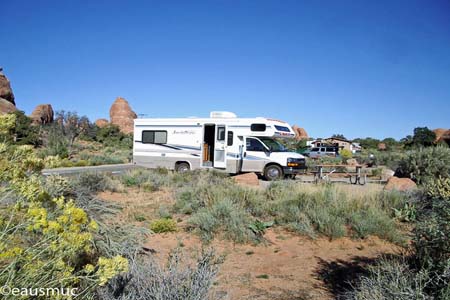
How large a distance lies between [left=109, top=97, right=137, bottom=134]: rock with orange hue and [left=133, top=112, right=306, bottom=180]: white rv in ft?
183

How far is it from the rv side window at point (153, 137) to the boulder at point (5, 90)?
124 feet

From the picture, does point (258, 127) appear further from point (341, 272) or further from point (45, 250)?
point (45, 250)

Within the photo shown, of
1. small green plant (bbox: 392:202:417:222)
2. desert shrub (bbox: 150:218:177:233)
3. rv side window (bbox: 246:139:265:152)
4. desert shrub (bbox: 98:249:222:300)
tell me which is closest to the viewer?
desert shrub (bbox: 98:249:222:300)

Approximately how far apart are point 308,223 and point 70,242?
533cm

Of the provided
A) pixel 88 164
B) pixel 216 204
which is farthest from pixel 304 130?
pixel 216 204

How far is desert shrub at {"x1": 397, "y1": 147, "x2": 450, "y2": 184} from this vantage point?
12.5 meters

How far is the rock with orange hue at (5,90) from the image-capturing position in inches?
1734

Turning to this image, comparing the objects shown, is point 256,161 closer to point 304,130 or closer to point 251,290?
point 251,290

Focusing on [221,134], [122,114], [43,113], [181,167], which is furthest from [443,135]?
[43,113]

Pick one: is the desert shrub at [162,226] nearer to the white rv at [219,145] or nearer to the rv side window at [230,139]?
the white rv at [219,145]

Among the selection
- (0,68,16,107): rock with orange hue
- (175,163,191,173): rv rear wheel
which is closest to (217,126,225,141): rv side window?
(175,163,191,173): rv rear wheel

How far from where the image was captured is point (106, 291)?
2.55 meters

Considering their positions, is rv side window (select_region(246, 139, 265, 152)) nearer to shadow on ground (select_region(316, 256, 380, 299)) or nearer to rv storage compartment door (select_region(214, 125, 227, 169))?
rv storage compartment door (select_region(214, 125, 227, 169))

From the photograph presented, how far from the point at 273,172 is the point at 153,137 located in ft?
20.6
